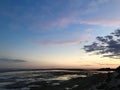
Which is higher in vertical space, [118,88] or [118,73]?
[118,73]

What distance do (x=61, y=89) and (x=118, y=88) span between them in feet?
48.5

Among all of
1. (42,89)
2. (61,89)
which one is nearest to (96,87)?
(61,89)

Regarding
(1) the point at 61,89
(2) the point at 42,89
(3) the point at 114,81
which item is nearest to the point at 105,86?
(3) the point at 114,81

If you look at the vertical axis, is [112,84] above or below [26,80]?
below

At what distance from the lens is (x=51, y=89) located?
3772 centimetres

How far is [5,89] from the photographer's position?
41750mm

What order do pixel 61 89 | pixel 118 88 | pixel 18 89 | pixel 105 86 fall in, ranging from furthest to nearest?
pixel 18 89 → pixel 61 89 → pixel 105 86 → pixel 118 88

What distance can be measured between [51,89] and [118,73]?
14768 millimetres

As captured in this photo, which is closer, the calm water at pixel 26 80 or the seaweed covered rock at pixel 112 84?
the seaweed covered rock at pixel 112 84

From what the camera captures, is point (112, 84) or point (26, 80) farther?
point (26, 80)

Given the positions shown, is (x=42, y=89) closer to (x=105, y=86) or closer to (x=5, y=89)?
(x=5, y=89)

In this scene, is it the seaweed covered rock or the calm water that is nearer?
the seaweed covered rock

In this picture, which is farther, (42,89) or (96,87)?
(42,89)

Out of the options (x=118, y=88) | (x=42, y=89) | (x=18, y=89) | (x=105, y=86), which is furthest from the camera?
(x=18, y=89)
